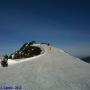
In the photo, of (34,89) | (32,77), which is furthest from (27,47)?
(34,89)

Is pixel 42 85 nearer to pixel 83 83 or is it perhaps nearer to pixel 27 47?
pixel 83 83

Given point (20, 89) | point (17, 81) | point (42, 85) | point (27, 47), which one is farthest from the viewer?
point (27, 47)

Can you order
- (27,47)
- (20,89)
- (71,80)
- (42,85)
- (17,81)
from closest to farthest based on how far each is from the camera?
(20,89), (42,85), (17,81), (71,80), (27,47)

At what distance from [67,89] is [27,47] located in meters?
33.5

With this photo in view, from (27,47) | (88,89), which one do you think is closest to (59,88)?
(88,89)

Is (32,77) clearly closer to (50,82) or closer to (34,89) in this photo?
(50,82)

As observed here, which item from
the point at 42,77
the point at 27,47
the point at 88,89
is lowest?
the point at 88,89

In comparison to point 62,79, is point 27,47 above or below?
above

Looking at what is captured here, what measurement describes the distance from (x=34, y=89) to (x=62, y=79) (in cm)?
308

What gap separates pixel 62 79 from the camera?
1162 cm

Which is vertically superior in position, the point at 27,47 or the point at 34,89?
the point at 27,47

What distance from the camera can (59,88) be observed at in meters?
9.64

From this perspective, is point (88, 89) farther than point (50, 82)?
No

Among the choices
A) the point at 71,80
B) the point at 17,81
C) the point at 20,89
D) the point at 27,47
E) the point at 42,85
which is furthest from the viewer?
the point at 27,47
